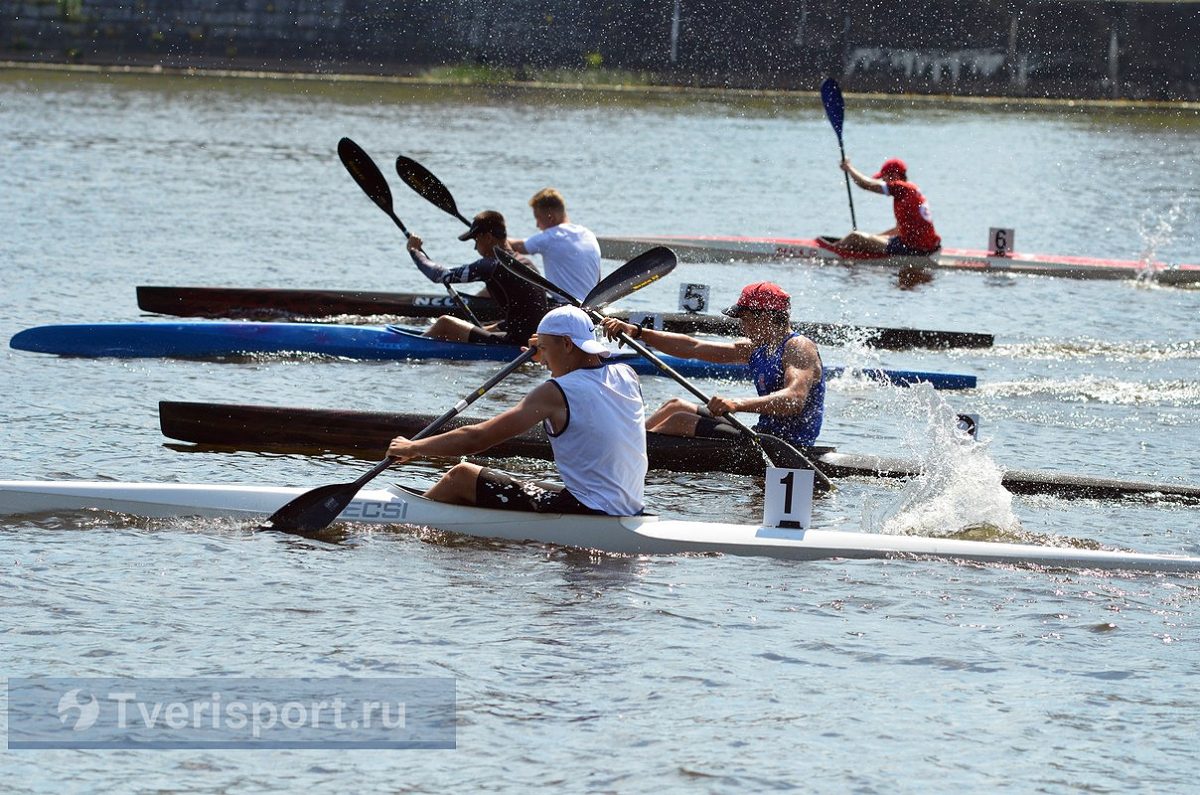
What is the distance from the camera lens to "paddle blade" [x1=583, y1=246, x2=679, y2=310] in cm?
1070

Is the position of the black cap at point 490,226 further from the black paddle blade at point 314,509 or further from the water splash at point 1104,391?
the black paddle blade at point 314,509

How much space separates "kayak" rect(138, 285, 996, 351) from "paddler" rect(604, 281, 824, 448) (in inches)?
206

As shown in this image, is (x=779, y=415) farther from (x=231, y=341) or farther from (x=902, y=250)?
(x=902, y=250)

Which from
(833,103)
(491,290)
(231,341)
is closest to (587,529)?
(491,290)

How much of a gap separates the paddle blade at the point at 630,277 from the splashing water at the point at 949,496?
194cm

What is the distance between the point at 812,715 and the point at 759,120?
48.9 meters

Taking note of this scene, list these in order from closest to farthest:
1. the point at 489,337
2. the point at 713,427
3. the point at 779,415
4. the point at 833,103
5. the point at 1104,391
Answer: the point at 779,415 → the point at 713,427 → the point at 489,337 → the point at 1104,391 → the point at 833,103

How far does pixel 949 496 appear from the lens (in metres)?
10.4

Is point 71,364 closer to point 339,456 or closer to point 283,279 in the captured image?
point 339,456

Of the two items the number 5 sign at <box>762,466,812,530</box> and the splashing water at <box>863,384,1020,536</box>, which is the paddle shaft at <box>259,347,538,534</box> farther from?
the splashing water at <box>863,384,1020,536</box>

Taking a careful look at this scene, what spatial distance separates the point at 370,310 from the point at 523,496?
25.9ft

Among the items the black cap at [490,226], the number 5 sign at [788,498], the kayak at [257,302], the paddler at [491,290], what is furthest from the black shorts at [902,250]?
the number 5 sign at [788,498]

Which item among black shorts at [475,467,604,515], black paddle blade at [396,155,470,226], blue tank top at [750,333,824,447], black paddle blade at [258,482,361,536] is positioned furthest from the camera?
black paddle blade at [396,155,470,226]

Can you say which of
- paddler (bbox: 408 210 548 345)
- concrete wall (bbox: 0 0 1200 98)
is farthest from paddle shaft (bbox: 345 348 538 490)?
concrete wall (bbox: 0 0 1200 98)
